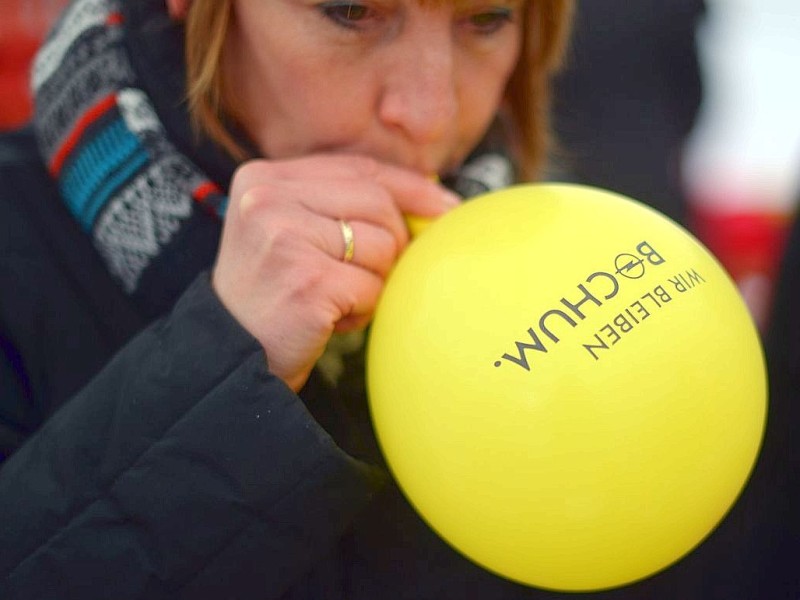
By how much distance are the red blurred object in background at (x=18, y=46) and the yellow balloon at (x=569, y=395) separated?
2.24 m

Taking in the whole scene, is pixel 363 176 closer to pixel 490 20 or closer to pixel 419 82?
pixel 419 82

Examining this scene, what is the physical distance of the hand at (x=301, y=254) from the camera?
1.04m

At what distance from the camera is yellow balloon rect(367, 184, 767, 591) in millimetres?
920

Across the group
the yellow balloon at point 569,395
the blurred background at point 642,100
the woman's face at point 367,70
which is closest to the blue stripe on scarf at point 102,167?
the woman's face at point 367,70

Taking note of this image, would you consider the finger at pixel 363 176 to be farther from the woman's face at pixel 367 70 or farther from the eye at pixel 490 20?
the eye at pixel 490 20

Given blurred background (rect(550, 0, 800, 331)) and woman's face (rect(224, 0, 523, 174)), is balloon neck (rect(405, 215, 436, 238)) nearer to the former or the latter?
woman's face (rect(224, 0, 523, 174))

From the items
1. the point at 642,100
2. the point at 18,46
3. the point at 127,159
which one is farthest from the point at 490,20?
the point at 18,46

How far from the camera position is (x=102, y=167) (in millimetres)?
1243

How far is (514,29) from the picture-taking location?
1.34 meters

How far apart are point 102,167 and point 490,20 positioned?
21.2 inches

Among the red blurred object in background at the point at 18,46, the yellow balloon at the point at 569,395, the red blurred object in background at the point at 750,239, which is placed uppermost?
the yellow balloon at the point at 569,395

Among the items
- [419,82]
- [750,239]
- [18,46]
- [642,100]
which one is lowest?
[750,239]

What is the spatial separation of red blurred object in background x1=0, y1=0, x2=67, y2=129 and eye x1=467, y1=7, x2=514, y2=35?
2.00 meters

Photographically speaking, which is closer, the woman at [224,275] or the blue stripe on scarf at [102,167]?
the woman at [224,275]
